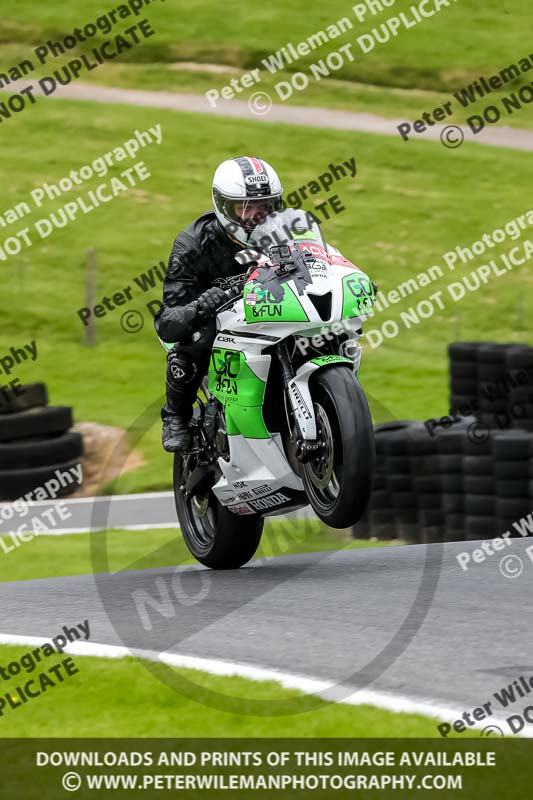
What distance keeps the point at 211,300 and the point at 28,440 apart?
24.2 ft

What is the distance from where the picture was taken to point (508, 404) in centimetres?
1227

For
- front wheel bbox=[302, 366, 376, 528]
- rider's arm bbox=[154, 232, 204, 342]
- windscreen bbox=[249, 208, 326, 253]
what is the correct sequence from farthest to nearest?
rider's arm bbox=[154, 232, 204, 342] → windscreen bbox=[249, 208, 326, 253] → front wheel bbox=[302, 366, 376, 528]

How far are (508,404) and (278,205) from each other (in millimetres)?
5504

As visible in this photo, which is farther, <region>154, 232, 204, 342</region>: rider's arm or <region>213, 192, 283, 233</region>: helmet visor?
<region>154, 232, 204, 342</region>: rider's arm

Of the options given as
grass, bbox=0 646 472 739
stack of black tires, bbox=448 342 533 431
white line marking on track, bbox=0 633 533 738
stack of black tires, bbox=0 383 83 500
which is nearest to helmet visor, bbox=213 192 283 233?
white line marking on track, bbox=0 633 533 738

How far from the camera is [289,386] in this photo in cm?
663

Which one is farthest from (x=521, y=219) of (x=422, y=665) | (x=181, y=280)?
(x=422, y=665)

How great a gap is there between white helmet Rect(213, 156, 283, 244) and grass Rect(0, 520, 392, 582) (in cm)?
355

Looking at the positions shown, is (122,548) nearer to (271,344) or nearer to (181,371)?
(181,371)

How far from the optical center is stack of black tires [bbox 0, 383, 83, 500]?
46.1ft

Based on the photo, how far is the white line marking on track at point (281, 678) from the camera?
4.71 metres

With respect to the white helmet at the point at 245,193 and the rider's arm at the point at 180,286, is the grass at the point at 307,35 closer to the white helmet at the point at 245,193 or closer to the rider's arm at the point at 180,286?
the rider's arm at the point at 180,286

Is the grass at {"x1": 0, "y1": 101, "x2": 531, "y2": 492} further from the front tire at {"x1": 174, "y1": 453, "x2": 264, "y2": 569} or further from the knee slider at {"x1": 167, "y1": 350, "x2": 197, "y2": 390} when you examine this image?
the knee slider at {"x1": 167, "y1": 350, "x2": 197, "y2": 390}
